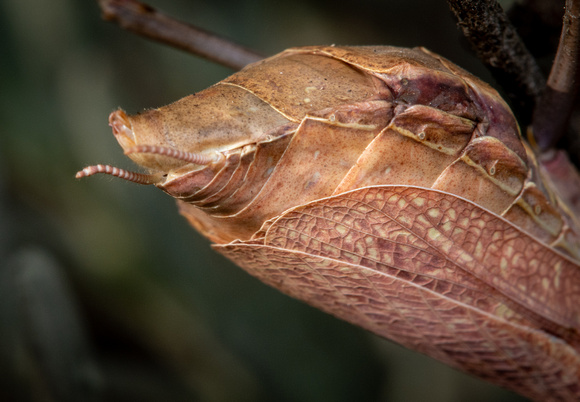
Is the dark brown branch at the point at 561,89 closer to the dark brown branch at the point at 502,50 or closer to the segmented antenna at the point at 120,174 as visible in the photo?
the dark brown branch at the point at 502,50

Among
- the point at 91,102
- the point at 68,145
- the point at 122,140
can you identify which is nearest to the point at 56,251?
the point at 68,145

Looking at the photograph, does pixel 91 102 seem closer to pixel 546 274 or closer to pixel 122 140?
pixel 122 140

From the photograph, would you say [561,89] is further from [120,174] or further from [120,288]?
[120,288]

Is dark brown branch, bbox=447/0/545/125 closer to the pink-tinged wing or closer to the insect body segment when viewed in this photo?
the insect body segment

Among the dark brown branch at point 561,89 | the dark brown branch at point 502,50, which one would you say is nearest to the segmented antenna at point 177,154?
the dark brown branch at point 502,50

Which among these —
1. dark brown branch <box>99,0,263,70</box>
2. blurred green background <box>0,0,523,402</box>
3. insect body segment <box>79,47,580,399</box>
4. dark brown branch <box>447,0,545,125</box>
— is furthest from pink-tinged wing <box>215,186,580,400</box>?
blurred green background <box>0,0,523,402</box>

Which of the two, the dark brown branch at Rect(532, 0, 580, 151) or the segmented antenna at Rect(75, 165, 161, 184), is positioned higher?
the dark brown branch at Rect(532, 0, 580, 151)

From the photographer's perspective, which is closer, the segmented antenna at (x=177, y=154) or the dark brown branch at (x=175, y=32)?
the segmented antenna at (x=177, y=154)

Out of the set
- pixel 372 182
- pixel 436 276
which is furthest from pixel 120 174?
pixel 436 276
